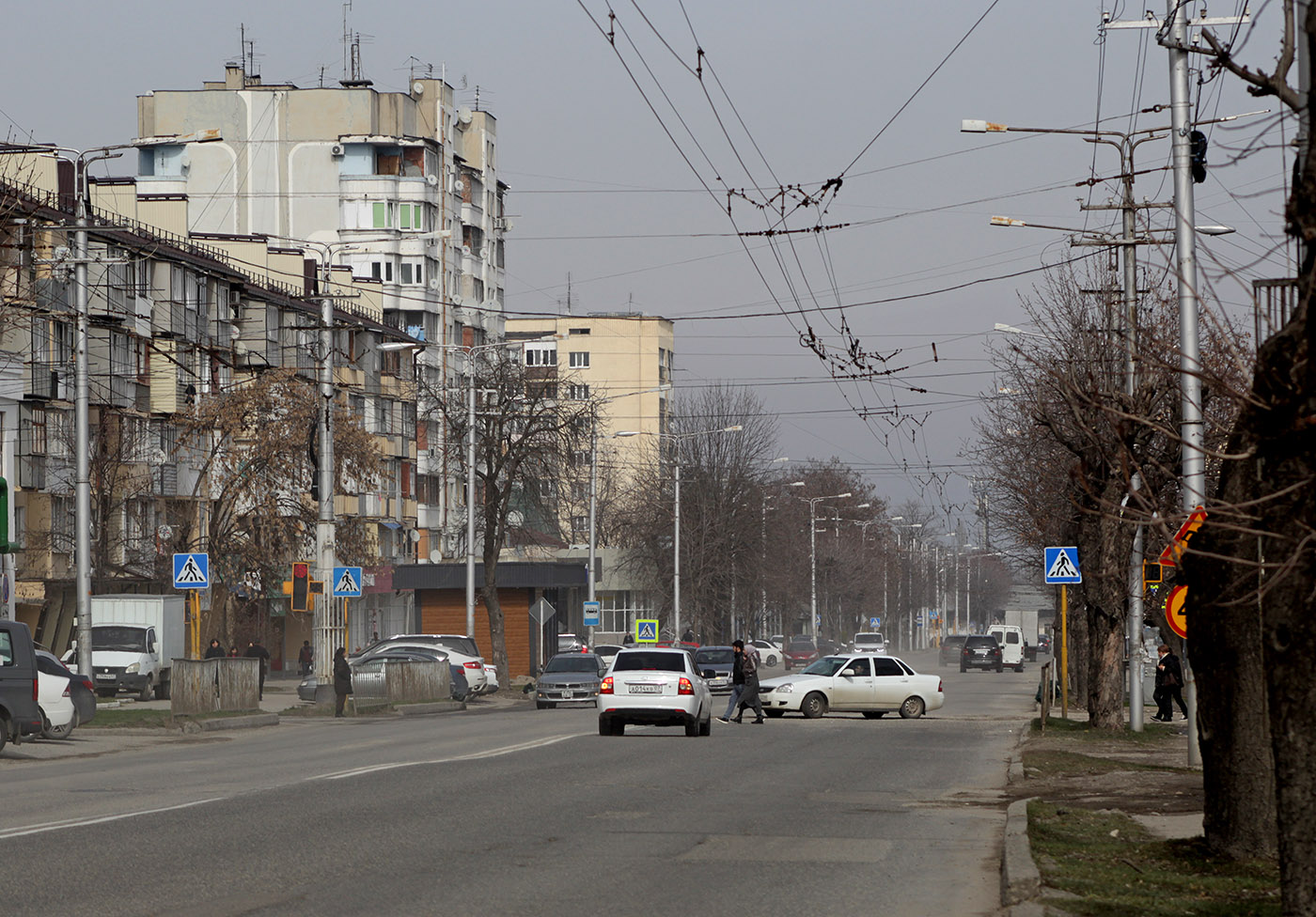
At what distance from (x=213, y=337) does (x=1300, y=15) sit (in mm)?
64812

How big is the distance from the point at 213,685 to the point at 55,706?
5.69 metres

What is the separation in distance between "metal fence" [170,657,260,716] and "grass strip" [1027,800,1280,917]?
72.5ft

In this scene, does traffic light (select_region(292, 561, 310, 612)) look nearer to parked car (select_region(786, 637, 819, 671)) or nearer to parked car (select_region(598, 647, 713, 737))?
parked car (select_region(598, 647, 713, 737))

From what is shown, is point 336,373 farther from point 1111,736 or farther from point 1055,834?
point 1055,834

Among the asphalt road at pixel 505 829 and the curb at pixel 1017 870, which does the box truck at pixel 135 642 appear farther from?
the curb at pixel 1017 870

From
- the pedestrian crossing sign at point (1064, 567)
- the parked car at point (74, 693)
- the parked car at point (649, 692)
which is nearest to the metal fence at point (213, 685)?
the parked car at point (74, 693)

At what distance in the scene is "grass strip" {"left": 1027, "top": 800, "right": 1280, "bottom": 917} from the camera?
10125mm

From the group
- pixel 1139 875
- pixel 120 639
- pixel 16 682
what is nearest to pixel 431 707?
pixel 120 639

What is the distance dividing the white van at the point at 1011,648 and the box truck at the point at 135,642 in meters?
51.1

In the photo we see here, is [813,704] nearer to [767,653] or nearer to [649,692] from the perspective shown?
[649,692]

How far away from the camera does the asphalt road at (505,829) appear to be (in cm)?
1088

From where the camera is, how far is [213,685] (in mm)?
34562

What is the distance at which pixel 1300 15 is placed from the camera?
9305 mm

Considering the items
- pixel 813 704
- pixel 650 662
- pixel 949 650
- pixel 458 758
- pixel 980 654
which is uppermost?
pixel 650 662
